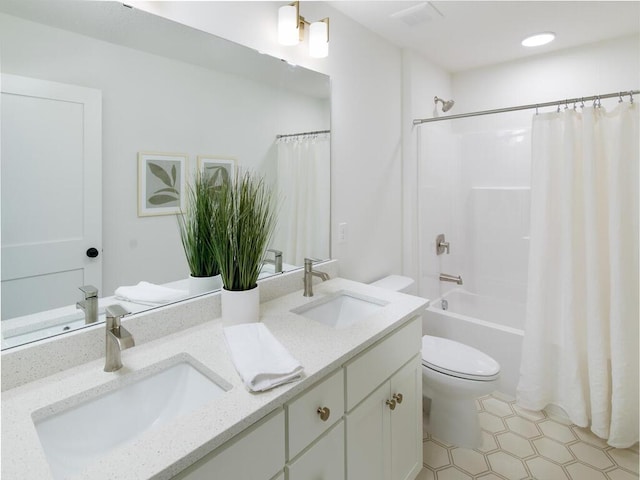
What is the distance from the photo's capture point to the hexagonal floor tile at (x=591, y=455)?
179 cm

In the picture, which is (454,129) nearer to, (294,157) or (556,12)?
(556,12)

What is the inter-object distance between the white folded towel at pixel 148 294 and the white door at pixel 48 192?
3.4 inches

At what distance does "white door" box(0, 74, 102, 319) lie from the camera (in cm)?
96

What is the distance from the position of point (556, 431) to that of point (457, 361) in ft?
2.35

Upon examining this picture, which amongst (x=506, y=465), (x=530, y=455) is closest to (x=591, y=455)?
(x=530, y=455)

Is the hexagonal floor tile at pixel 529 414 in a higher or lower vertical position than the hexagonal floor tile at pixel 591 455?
higher

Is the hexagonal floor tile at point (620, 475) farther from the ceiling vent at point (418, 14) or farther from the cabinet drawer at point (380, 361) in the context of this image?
the ceiling vent at point (418, 14)

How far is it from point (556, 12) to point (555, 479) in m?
2.43

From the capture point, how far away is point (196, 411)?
2.71 ft

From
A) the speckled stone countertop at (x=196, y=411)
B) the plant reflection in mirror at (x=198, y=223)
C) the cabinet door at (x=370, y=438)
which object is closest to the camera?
the speckled stone countertop at (x=196, y=411)

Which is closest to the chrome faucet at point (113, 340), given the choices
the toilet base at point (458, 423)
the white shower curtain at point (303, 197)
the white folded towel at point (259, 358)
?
the white folded towel at point (259, 358)

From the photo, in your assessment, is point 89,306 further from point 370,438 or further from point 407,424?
point 407,424

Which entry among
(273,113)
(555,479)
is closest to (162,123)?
(273,113)

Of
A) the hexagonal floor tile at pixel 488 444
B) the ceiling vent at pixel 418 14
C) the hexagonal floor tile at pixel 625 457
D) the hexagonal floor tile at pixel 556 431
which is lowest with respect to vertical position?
the hexagonal floor tile at pixel 625 457
